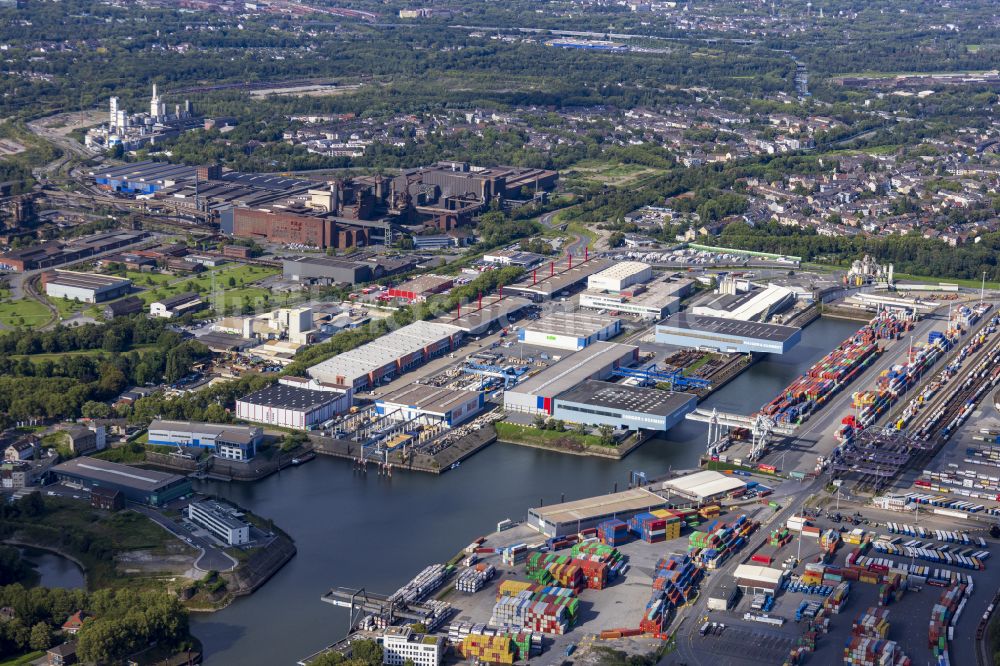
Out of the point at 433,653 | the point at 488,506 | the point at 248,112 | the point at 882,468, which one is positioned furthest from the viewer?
the point at 248,112

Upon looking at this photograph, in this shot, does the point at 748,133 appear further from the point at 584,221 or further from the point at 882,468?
the point at 882,468

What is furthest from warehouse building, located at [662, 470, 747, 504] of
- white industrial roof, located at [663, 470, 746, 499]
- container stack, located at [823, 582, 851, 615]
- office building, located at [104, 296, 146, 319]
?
office building, located at [104, 296, 146, 319]

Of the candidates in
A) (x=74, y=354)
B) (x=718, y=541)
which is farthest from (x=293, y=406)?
(x=718, y=541)

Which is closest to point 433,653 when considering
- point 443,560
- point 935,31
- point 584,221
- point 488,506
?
point 443,560

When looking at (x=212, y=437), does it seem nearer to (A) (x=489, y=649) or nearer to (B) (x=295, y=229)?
(A) (x=489, y=649)

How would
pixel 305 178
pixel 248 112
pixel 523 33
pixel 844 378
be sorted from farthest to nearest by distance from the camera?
pixel 523 33 → pixel 248 112 → pixel 305 178 → pixel 844 378

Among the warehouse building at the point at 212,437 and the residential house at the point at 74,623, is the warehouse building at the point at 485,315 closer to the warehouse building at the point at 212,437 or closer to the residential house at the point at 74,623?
the warehouse building at the point at 212,437
